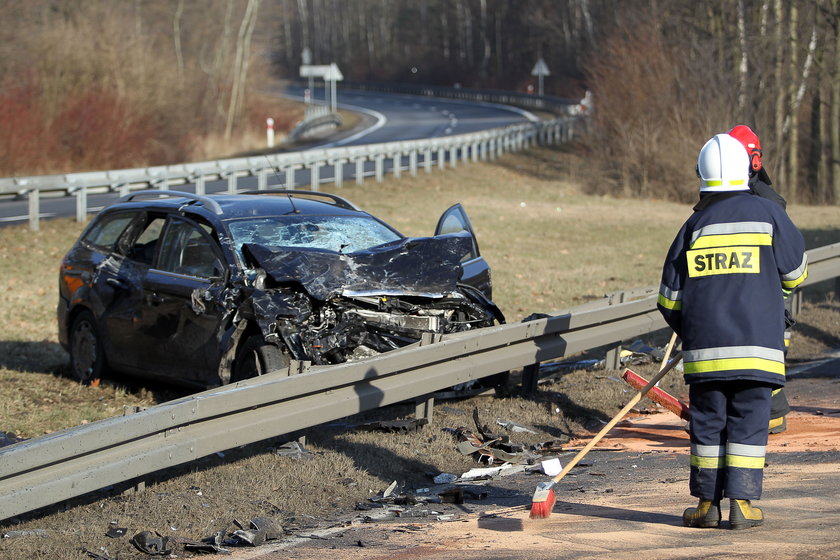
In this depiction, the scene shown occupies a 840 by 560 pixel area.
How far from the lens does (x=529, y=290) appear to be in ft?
51.3

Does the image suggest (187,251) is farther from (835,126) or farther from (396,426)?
(835,126)

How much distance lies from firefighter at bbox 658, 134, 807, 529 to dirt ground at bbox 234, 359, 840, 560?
24 centimetres

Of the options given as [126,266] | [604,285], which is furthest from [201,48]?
[126,266]

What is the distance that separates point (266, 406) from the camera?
258 inches

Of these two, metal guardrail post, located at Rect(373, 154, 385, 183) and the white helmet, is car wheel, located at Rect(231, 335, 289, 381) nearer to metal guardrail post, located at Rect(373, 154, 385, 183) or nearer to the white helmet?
the white helmet

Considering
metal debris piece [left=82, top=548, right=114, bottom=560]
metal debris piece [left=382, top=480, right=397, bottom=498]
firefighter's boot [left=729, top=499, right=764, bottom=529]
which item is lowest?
metal debris piece [left=382, top=480, right=397, bottom=498]

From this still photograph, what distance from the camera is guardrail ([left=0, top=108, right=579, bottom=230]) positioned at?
19.2 m

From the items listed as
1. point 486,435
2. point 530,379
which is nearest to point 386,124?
point 530,379

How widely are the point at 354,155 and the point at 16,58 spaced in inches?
479

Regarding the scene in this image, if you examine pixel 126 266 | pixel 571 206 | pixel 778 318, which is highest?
pixel 778 318

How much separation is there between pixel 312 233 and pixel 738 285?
442 cm

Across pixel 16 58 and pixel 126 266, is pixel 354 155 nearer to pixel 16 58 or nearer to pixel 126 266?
pixel 16 58

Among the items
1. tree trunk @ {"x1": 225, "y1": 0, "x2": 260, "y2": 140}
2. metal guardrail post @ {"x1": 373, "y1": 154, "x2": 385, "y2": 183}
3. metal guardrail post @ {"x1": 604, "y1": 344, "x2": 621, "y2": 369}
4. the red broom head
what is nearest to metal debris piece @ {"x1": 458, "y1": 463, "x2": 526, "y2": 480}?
the red broom head

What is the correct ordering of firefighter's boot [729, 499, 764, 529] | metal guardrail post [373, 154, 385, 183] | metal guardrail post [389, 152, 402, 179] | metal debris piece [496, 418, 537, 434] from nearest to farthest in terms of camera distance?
firefighter's boot [729, 499, 764, 529]
metal debris piece [496, 418, 537, 434]
metal guardrail post [373, 154, 385, 183]
metal guardrail post [389, 152, 402, 179]
